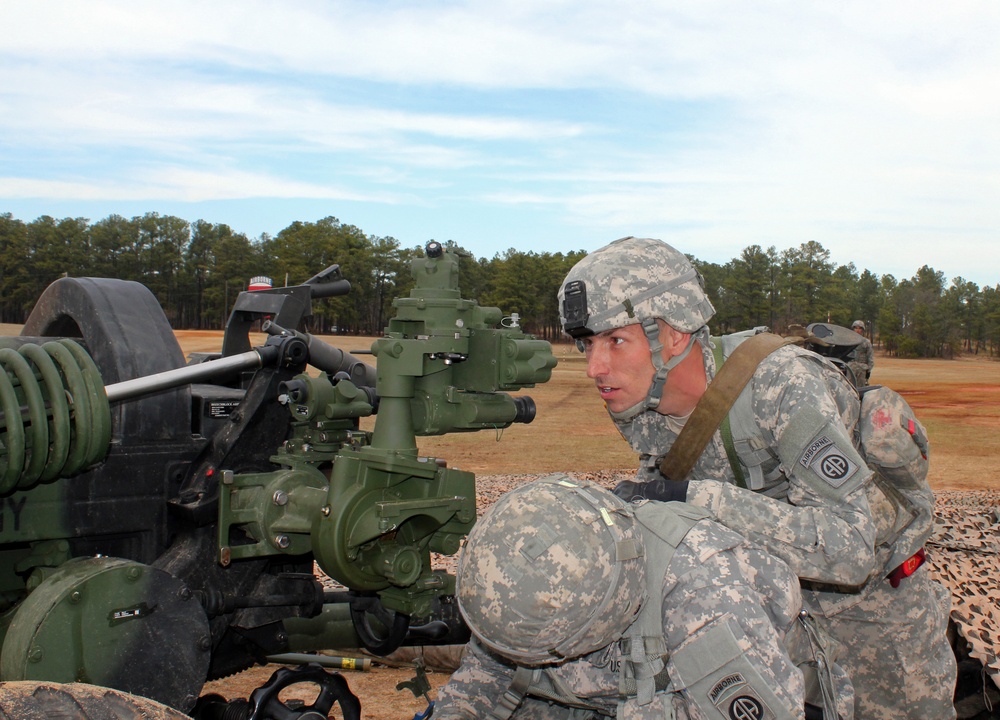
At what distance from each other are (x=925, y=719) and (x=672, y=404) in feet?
5.65

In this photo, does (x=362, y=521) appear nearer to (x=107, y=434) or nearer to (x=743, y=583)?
(x=107, y=434)

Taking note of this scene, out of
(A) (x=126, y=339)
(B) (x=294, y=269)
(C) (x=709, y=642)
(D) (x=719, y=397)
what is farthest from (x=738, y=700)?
(B) (x=294, y=269)

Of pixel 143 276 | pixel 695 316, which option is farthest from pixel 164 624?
pixel 143 276

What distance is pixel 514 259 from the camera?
55281 mm

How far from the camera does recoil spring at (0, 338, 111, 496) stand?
3152mm

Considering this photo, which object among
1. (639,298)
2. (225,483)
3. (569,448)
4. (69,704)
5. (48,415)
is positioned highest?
(639,298)

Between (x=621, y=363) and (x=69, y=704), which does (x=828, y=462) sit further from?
(x=69, y=704)

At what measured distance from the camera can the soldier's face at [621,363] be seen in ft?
11.5

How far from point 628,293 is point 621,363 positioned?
10.9 inches

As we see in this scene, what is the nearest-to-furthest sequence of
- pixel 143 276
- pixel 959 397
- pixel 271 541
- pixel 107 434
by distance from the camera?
pixel 107 434, pixel 271 541, pixel 959 397, pixel 143 276

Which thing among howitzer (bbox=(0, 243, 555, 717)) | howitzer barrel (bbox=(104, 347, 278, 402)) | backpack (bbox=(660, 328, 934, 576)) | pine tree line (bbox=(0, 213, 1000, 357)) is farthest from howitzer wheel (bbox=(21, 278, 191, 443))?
pine tree line (bbox=(0, 213, 1000, 357))

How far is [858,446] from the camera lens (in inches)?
147

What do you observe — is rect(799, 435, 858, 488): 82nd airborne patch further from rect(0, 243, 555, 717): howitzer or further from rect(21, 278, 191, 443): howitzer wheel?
rect(21, 278, 191, 443): howitzer wheel

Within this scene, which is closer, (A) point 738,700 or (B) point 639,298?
(A) point 738,700
